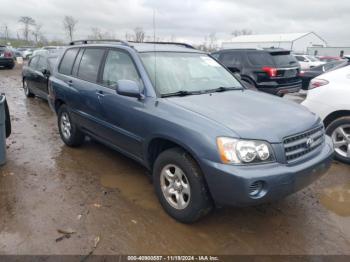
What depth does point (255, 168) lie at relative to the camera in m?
2.52

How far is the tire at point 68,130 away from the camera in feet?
16.1

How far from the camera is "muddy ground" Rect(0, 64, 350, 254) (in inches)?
109

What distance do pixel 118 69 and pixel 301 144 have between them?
92.5 inches

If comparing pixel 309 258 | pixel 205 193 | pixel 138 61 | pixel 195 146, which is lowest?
pixel 309 258

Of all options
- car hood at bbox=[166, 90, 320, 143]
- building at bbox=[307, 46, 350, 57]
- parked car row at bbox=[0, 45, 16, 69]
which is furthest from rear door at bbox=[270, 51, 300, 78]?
building at bbox=[307, 46, 350, 57]

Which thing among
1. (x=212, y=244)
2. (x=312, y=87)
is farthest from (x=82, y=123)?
(x=312, y=87)

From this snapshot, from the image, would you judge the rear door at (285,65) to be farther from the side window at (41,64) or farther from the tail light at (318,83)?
the side window at (41,64)

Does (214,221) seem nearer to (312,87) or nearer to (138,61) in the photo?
(138,61)

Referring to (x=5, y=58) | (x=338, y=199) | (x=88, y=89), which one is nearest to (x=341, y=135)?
(x=338, y=199)

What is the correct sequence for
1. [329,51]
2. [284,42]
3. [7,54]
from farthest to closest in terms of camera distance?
1. [284,42]
2. [329,51]
3. [7,54]

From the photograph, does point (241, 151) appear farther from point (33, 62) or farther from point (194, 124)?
point (33, 62)

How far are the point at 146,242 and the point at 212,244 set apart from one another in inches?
24.2

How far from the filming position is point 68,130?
16.8 ft

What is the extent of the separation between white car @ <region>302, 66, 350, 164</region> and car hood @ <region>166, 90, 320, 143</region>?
166 centimetres
